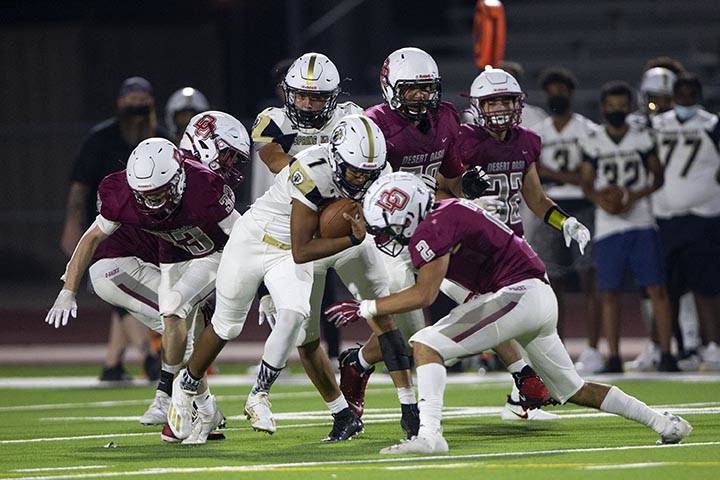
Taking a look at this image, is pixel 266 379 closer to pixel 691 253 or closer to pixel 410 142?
pixel 410 142

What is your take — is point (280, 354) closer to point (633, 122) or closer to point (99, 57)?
point (633, 122)

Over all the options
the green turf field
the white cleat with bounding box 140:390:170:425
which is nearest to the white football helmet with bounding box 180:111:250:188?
the white cleat with bounding box 140:390:170:425

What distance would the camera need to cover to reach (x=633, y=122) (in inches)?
478

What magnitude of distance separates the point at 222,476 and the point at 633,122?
6086mm

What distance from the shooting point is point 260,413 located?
315 inches

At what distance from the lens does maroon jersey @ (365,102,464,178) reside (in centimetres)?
871

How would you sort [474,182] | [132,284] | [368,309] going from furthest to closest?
[132,284] → [474,182] → [368,309]

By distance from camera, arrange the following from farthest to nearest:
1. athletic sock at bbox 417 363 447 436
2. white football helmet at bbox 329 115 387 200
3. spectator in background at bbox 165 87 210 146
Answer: spectator in background at bbox 165 87 210 146 < white football helmet at bbox 329 115 387 200 < athletic sock at bbox 417 363 447 436

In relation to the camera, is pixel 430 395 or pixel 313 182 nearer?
pixel 430 395

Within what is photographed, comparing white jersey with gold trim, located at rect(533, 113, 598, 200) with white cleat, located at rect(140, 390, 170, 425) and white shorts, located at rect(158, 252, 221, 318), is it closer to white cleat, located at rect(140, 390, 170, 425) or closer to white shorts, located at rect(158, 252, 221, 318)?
white shorts, located at rect(158, 252, 221, 318)

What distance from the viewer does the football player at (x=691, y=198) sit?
481 inches

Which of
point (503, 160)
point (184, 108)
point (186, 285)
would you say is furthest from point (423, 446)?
point (184, 108)

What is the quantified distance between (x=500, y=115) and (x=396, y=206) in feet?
6.71

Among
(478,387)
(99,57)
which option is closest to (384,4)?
(99,57)
